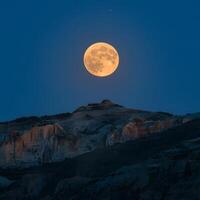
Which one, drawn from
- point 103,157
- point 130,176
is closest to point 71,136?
point 103,157

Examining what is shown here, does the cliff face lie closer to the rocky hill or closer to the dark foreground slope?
the rocky hill

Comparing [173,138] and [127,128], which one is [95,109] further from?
[173,138]

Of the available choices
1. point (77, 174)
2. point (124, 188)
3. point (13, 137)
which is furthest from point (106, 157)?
point (13, 137)

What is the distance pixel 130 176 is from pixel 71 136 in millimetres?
49273

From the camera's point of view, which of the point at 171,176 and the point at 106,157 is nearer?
the point at 171,176

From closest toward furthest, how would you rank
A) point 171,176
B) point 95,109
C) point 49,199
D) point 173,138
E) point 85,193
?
point 171,176 < point 85,193 < point 49,199 < point 173,138 < point 95,109

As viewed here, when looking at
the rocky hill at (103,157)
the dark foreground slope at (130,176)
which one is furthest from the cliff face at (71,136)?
the dark foreground slope at (130,176)

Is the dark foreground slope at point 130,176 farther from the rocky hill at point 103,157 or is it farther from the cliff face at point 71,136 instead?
the cliff face at point 71,136

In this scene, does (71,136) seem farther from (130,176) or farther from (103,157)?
(130,176)

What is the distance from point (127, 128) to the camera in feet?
299

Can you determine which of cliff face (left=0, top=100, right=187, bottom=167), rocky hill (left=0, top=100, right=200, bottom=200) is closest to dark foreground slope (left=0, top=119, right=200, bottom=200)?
rocky hill (left=0, top=100, right=200, bottom=200)

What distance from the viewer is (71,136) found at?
94.1 meters

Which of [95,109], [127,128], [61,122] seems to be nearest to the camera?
[127,128]

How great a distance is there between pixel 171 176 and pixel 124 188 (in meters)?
3.22
